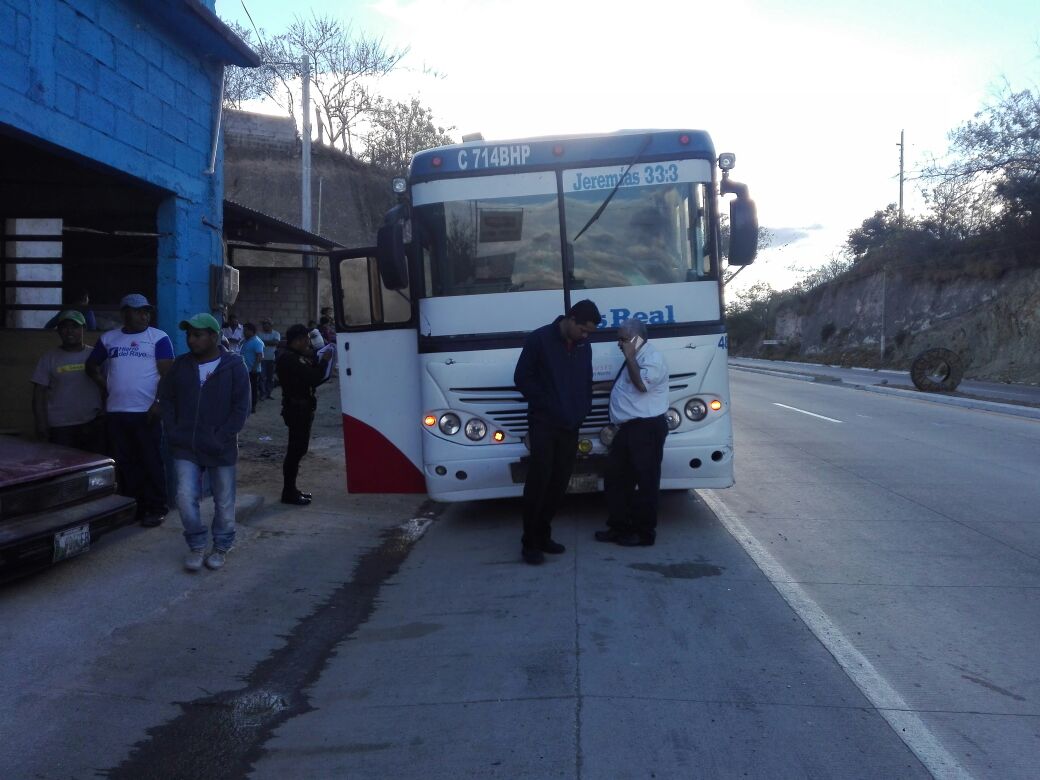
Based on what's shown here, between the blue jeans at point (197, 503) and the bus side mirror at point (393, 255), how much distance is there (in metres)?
1.87

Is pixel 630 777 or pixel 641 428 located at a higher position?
pixel 641 428

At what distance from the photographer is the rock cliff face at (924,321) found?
36.2 metres

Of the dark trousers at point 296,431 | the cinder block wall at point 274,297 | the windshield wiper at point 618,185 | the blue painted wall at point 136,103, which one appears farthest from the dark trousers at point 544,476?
the cinder block wall at point 274,297

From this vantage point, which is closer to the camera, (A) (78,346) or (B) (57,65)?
(B) (57,65)

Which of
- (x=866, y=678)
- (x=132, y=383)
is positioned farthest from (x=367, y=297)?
(x=866, y=678)

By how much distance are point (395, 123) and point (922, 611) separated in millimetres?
39133

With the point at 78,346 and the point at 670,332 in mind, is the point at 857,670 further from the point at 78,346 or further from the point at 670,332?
the point at 78,346

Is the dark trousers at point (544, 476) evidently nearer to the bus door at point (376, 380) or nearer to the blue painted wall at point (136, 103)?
the bus door at point (376, 380)

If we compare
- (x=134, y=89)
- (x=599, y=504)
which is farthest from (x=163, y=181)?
(x=599, y=504)

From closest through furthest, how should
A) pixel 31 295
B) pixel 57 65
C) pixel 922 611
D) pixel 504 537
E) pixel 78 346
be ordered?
pixel 922 611, pixel 57 65, pixel 78 346, pixel 504 537, pixel 31 295

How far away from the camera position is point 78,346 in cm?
752

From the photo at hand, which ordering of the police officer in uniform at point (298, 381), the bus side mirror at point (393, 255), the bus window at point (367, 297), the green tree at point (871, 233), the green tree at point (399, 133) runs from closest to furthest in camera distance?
the bus side mirror at point (393, 255) → the bus window at point (367, 297) → the police officer in uniform at point (298, 381) → the green tree at point (399, 133) → the green tree at point (871, 233)

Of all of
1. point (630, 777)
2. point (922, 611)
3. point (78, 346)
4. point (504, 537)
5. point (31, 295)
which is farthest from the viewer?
point (31, 295)

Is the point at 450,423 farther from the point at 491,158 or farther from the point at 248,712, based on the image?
the point at 248,712
